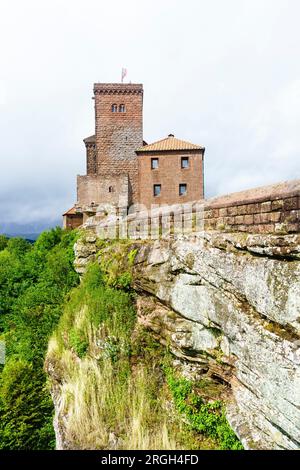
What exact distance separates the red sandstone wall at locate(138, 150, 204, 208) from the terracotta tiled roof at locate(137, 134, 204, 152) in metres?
0.31

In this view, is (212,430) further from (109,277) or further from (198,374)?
(109,277)

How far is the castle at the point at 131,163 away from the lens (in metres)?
23.9

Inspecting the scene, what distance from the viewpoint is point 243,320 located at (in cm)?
463

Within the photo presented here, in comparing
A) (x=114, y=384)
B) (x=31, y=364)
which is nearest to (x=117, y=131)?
(x=31, y=364)

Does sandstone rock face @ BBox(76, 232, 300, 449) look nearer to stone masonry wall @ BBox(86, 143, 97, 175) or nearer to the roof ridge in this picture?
the roof ridge

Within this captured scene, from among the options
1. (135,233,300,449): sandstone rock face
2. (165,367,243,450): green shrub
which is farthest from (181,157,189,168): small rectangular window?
(165,367,243,450): green shrub

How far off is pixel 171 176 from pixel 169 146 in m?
2.16

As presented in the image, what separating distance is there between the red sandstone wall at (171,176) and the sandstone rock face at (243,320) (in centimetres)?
1763

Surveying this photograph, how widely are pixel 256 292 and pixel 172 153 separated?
2031 centimetres

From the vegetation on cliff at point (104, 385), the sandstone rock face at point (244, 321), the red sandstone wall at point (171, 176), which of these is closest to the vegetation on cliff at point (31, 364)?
the vegetation on cliff at point (104, 385)

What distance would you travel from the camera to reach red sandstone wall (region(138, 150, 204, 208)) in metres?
23.8
